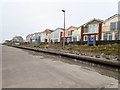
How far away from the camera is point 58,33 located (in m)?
49.7

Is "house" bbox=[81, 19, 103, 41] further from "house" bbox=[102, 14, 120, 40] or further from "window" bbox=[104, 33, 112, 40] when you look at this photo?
"window" bbox=[104, 33, 112, 40]

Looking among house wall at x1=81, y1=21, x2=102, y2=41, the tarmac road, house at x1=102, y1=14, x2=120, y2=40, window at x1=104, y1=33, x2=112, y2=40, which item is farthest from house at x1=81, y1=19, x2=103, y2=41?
the tarmac road

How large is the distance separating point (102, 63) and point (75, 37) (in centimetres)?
2768

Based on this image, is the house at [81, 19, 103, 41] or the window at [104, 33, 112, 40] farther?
the house at [81, 19, 103, 41]

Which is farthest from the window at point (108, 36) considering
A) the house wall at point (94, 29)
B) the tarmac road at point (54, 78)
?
the tarmac road at point (54, 78)

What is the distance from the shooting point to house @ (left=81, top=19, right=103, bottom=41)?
27.5 m

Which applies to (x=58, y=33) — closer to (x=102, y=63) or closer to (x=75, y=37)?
(x=75, y=37)

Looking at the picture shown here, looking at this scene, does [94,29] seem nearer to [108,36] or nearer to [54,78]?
[108,36]

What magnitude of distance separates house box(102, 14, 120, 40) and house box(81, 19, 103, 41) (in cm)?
128

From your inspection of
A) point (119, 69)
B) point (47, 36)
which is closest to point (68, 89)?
point (119, 69)

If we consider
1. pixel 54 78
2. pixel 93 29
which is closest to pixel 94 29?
pixel 93 29

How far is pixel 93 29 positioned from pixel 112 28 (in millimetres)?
5292

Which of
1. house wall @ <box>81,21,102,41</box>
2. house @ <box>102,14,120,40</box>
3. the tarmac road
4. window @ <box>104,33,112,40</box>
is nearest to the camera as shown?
the tarmac road

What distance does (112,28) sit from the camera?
25.1 meters
